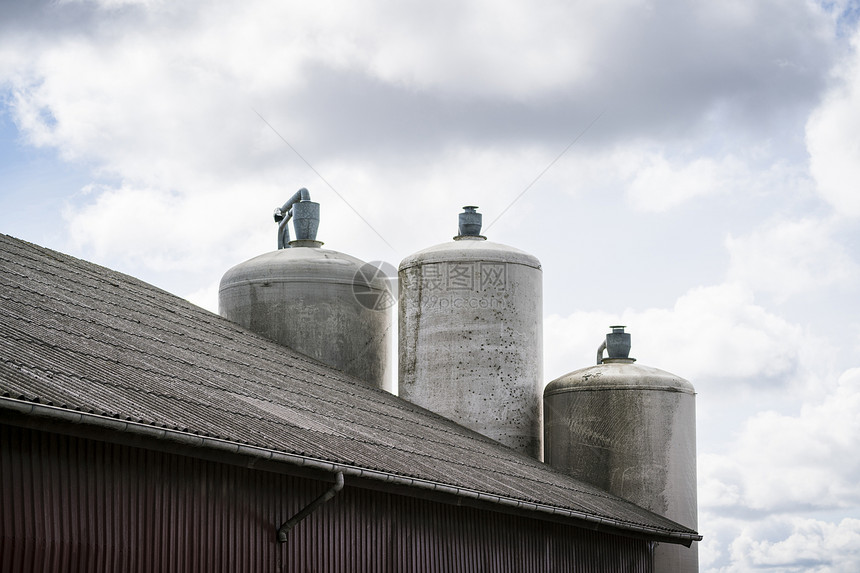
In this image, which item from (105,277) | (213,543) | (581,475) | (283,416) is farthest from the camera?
(581,475)

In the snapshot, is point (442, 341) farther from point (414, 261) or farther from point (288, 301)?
point (288, 301)

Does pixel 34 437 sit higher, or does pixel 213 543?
pixel 34 437

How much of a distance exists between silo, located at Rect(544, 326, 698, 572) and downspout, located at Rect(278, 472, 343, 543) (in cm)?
1065

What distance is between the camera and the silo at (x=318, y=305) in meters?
22.4

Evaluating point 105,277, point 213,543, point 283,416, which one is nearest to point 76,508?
point 213,543

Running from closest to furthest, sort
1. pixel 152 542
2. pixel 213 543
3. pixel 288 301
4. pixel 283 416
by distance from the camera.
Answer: pixel 152 542 → pixel 213 543 → pixel 283 416 → pixel 288 301

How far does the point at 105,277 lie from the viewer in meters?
17.2

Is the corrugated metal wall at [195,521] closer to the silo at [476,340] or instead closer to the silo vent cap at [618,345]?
the silo at [476,340]

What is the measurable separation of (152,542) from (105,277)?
27.2 feet

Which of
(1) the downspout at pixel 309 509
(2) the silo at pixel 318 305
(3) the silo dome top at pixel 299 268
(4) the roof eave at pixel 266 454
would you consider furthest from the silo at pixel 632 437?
(1) the downspout at pixel 309 509

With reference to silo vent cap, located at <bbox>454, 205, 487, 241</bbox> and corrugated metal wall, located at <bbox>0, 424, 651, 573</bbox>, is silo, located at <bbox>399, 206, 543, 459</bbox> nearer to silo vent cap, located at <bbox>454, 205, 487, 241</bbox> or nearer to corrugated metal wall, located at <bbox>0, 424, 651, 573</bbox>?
silo vent cap, located at <bbox>454, 205, 487, 241</bbox>

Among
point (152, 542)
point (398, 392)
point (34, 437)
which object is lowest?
point (152, 542)

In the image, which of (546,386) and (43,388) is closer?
(43,388)

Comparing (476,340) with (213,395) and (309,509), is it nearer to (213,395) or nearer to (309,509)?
(213,395)
